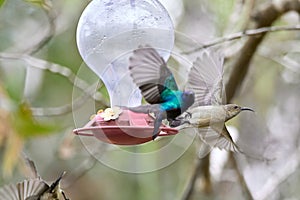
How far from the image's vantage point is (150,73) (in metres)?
1.42

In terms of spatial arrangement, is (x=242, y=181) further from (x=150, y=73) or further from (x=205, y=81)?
(x=150, y=73)

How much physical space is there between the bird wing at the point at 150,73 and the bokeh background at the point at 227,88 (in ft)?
2.48

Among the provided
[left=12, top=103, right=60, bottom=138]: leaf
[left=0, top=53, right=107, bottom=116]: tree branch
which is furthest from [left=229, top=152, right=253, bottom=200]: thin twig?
[left=12, top=103, right=60, bottom=138]: leaf

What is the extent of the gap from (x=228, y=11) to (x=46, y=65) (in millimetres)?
857

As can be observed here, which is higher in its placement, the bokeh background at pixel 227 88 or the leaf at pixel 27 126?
the leaf at pixel 27 126

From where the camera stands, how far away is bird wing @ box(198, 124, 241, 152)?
1.61 meters

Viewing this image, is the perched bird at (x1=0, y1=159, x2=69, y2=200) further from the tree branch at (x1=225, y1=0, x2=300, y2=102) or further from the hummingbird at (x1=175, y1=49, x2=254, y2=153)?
the tree branch at (x1=225, y1=0, x2=300, y2=102)

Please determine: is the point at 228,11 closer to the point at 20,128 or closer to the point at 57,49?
the point at 20,128

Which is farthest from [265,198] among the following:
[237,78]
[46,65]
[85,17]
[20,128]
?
[85,17]

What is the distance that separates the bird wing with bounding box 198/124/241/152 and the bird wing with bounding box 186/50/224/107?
0.22ft

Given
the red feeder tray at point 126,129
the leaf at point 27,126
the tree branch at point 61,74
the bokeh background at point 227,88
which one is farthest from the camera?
the bokeh background at point 227,88

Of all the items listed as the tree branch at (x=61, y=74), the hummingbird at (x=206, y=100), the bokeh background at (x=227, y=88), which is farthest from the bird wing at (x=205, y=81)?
the bokeh background at (x=227, y=88)

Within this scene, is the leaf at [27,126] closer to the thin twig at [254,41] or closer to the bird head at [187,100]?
the bird head at [187,100]

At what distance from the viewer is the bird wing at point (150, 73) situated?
1.42m
